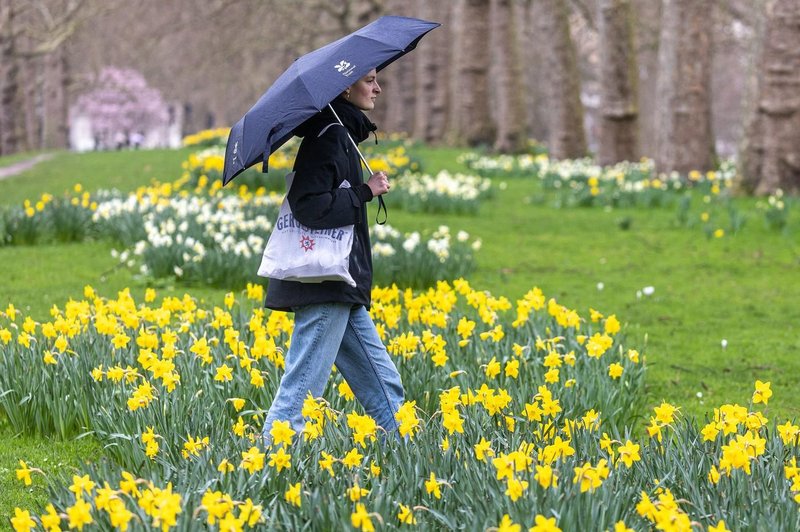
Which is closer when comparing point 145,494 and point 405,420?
point 145,494

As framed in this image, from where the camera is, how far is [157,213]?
9039mm

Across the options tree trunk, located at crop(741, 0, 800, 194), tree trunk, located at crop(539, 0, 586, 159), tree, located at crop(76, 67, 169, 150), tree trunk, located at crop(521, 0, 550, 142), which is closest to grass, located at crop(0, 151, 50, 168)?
tree trunk, located at crop(539, 0, 586, 159)

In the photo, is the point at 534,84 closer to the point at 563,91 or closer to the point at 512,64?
the point at 512,64

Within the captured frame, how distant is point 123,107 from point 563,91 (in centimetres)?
5217

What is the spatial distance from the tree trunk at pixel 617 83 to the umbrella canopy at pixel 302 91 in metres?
12.6

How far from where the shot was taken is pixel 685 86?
44.8 feet

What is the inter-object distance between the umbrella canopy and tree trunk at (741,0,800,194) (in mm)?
8708

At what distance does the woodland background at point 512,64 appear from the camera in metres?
11.8

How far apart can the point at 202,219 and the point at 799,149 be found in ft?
21.8

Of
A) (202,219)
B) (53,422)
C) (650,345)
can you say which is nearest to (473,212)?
(202,219)

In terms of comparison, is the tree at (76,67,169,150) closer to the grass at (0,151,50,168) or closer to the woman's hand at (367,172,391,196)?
the grass at (0,151,50,168)

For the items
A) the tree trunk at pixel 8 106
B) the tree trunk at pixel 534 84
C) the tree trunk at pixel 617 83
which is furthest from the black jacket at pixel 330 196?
the tree trunk at pixel 534 84

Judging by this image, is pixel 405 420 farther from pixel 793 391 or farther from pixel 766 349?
pixel 766 349

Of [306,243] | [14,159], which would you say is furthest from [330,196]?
A: [14,159]
